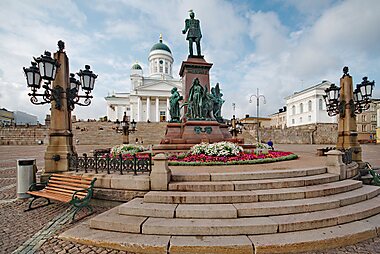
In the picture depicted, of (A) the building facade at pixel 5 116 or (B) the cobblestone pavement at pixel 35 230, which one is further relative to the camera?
(A) the building facade at pixel 5 116

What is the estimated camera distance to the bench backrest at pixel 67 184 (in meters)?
6.00

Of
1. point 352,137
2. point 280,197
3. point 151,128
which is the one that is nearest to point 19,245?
point 280,197

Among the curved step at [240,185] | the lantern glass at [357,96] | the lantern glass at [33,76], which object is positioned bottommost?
the curved step at [240,185]

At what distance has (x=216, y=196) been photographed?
16.1ft

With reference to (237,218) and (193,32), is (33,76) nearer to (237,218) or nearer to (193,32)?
(237,218)

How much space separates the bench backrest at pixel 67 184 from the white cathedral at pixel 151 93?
190 ft

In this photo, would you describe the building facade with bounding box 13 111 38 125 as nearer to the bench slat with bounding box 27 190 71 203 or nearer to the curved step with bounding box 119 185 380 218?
the bench slat with bounding box 27 190 71 203

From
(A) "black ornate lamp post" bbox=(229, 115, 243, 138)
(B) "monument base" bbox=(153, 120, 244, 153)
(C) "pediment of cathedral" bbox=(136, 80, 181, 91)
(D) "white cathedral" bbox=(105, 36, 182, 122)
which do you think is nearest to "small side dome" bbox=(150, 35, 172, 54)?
(D) "white cathedral" bbox=(105, 36, 182, 122)

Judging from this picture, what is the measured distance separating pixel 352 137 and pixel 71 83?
12855 mm

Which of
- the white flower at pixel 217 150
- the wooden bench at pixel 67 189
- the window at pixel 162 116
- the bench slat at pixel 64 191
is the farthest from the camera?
the window at pixel 162 116

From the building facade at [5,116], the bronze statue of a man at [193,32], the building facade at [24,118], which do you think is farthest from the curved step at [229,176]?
the building facade at [24,118]

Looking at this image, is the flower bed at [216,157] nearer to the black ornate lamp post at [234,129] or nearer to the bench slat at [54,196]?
the bench slat at [54,196]

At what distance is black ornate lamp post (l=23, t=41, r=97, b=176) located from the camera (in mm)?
6805

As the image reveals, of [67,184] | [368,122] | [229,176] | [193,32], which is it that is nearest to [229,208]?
[229,176]
